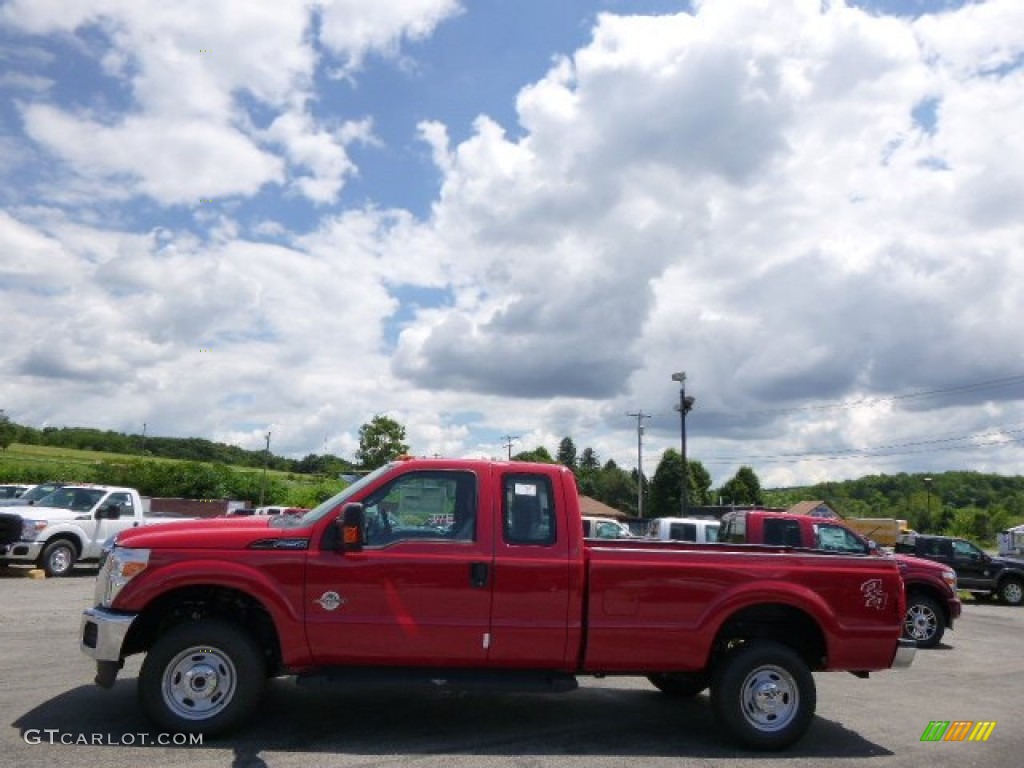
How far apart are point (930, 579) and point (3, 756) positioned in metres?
12.6

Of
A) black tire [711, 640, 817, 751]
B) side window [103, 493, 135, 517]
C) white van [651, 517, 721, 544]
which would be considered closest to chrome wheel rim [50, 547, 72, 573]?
side window [103, 493, 135, 517]

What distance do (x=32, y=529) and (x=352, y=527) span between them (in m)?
14.7

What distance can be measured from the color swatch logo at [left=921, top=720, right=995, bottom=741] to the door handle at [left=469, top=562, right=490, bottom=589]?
3.96m

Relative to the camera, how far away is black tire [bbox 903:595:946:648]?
13.7 metres

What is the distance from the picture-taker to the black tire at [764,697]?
660 cm

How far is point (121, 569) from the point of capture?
6.23 metres

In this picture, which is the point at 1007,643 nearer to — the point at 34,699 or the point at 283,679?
the point at 283,679

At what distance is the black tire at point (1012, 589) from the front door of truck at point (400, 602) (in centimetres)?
2141

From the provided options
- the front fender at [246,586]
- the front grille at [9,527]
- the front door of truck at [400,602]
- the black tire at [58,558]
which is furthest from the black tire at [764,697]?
the black tire at [58,558]

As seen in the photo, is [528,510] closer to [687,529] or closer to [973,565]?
[687,529]

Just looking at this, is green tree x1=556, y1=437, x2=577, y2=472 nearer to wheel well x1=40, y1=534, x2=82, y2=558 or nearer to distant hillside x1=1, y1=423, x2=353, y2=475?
distant hillside x1=1, y1=423, x2=353, y2=475

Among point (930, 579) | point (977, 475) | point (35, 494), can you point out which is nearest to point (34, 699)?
point (930, 579)

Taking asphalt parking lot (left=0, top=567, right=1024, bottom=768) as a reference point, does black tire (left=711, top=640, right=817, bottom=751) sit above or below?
above

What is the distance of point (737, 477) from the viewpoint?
4040 inches
